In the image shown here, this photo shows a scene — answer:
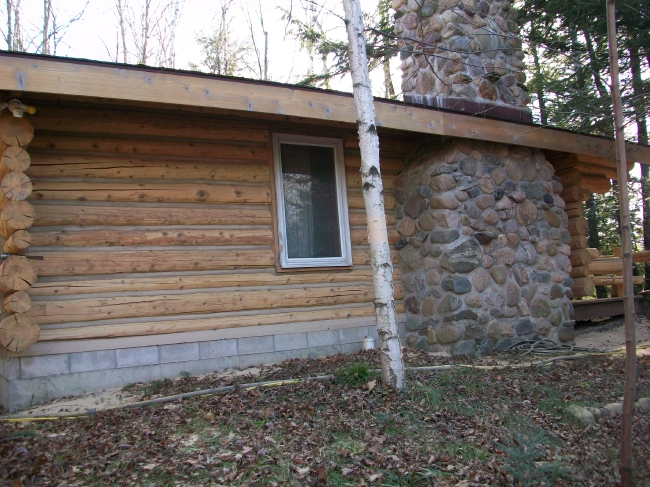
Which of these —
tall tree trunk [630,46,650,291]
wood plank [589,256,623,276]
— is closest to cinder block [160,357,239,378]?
tall tree trunk [630,46,650,291]

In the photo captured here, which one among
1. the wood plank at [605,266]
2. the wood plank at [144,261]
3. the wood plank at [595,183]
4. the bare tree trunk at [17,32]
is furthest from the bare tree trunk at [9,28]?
the wood plank at [605,266]

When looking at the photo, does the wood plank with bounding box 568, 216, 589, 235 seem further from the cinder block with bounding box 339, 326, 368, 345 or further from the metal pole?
the metal pole

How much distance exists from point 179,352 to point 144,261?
3.35 ft

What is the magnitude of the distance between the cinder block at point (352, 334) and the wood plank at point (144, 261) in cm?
125

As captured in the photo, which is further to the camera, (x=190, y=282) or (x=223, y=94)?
(x=190, y=282)

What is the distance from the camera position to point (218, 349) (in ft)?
19.9

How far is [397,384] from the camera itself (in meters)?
4.76

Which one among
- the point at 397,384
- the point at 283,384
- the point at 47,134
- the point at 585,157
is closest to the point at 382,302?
the point at 397,384

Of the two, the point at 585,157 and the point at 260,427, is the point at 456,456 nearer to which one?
A: the point at 260,427

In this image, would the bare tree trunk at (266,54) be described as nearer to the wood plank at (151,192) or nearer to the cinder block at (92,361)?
the wood plank at (151,192)

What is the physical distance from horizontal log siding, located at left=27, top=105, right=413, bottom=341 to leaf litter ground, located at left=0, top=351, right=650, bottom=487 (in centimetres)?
90

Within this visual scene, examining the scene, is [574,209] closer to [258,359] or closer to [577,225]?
[577,225]

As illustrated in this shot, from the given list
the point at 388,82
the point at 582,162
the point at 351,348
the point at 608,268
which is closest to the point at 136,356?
the point at 351,348

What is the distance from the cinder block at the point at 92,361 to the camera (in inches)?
210
